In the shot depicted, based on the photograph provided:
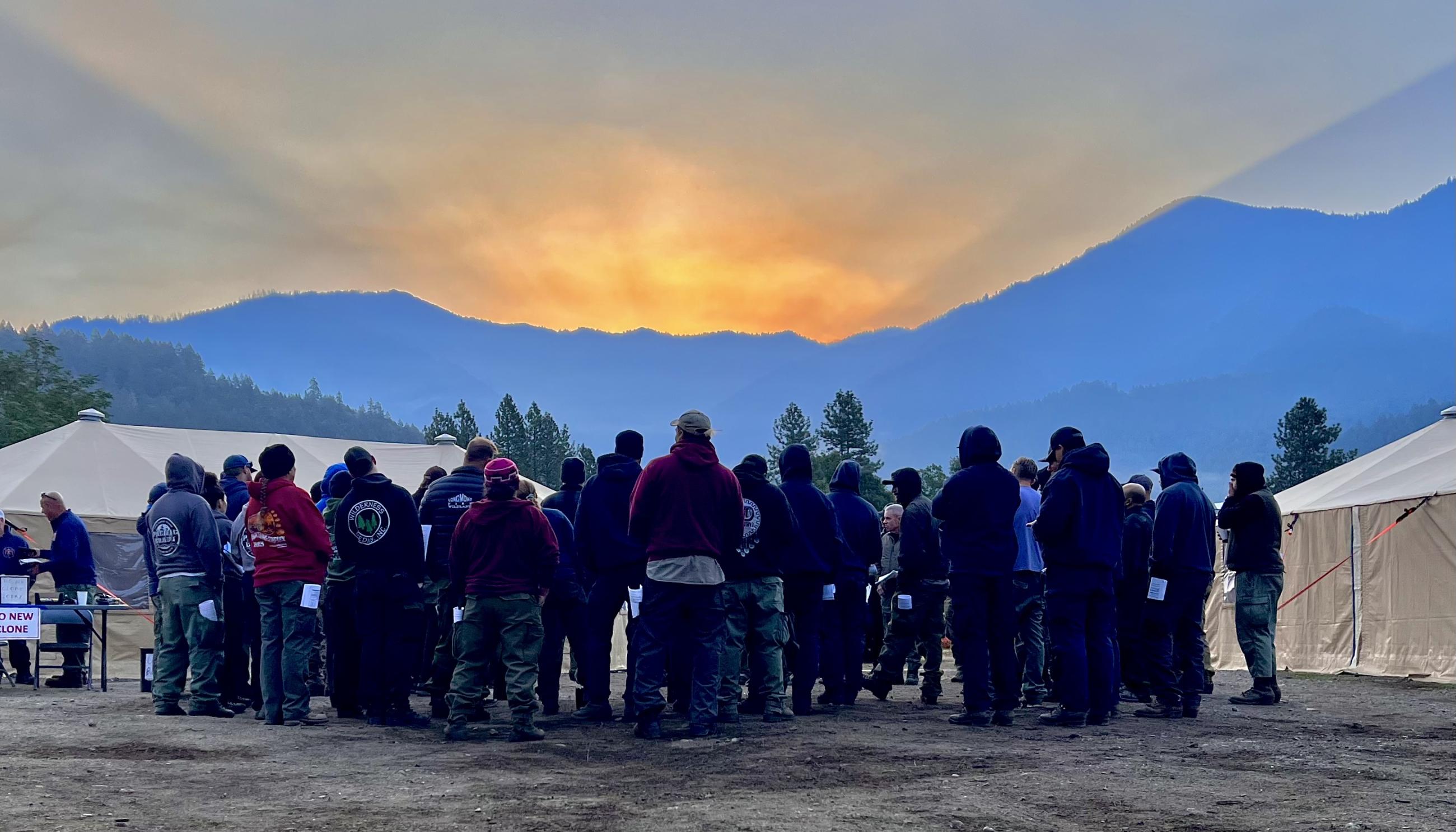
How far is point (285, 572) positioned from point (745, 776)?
169 inches

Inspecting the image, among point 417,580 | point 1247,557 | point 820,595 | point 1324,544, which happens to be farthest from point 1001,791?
point 1324,544

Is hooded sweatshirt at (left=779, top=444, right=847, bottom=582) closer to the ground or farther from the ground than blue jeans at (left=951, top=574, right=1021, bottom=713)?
farther from the ground

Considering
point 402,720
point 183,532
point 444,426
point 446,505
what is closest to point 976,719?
point 402,720

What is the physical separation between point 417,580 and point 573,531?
1424 mm

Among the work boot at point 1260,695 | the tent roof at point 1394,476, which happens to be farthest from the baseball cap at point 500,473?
the tent roof at point 1394,476

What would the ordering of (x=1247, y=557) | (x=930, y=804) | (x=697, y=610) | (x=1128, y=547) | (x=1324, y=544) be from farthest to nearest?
(x=1324, y=544)
(x=1247, y=557)
(x=1128, y=547)
(x=697, y=610)
(x=930, y=804)

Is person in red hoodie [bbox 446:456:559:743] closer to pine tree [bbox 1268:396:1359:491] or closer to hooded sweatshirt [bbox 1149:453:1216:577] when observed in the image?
hooded sweatshirt [bbox 1149:453:1216:577]

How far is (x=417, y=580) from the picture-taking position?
30.3 ft

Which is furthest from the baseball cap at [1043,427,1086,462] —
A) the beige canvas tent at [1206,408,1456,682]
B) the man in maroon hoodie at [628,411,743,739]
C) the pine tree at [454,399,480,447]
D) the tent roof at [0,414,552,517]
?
the pine tree at [454,399,480,447]

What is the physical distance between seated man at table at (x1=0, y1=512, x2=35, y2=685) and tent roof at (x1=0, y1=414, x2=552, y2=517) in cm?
410

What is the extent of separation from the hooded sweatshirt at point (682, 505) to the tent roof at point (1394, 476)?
10478 millimetres

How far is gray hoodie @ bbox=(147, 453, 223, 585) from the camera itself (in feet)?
32.6

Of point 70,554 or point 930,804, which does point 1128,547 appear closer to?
point 930,804

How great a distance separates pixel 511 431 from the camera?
68.1 meters
